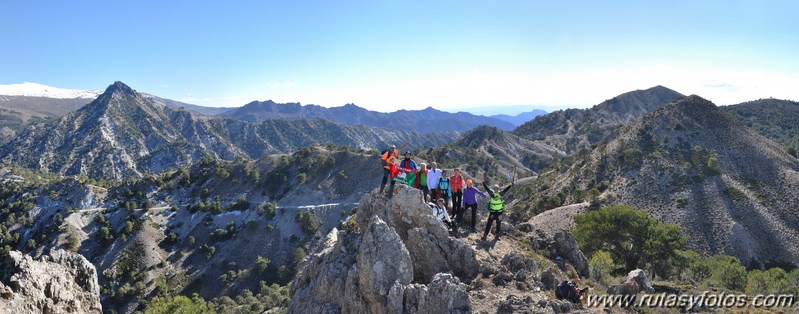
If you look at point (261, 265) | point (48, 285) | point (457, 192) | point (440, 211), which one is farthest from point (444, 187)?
point (261, 265)

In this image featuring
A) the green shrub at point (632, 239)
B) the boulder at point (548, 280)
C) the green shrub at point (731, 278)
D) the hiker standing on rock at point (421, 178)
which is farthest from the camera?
the green shrub at point (632, 239)

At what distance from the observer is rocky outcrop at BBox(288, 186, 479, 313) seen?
1520 centimetres

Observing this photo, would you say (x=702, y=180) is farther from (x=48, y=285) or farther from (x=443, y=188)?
(x=48, y=285)

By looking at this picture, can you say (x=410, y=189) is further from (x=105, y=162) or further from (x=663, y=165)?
(x=105, y=162)

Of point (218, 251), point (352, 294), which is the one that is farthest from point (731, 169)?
point (218, 251)

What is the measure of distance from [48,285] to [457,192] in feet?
77.5

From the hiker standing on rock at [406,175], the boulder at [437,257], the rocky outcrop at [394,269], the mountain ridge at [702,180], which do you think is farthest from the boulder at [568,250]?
the mountain ridge at [702,180]

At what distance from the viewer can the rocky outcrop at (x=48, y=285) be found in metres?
20.2

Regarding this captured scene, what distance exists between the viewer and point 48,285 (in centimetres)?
2253

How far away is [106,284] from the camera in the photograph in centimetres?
7106

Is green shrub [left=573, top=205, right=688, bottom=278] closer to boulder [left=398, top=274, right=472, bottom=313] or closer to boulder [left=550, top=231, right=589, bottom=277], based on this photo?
boulder [left=550, top=231, right=589, bottom=277]

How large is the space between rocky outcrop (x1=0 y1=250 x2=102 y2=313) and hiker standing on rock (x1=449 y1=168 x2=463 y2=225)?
22224 mm

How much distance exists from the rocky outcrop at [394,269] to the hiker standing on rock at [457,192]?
254 centimetres

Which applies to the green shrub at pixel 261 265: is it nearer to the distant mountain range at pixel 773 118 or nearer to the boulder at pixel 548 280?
the boulder at pixel 548 280
